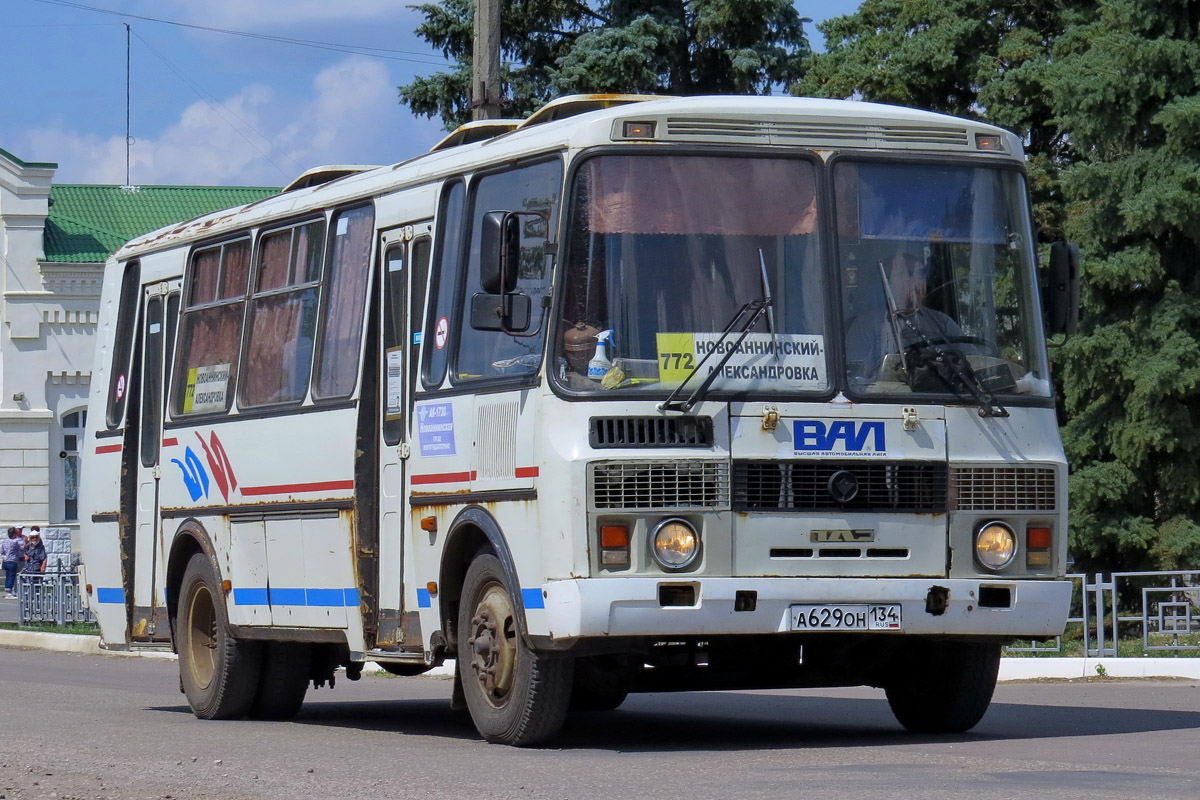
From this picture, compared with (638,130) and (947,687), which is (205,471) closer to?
(638,130)

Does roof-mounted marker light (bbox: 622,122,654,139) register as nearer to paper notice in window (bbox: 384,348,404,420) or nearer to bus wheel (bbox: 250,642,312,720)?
paper notice in window (bbox: 384,348,404,420)

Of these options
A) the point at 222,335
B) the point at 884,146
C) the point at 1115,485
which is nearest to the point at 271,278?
the point at 222,335

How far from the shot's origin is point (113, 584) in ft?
50.8

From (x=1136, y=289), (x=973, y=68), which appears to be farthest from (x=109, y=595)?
(x=973, y=68)

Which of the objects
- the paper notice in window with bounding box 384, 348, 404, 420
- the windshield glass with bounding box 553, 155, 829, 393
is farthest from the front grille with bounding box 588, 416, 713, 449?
the paper notice in window with bounding box 384, 348, 404, 420

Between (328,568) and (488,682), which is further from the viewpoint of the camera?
(328,568)

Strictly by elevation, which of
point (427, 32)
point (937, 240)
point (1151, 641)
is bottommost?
point (1151, 641)

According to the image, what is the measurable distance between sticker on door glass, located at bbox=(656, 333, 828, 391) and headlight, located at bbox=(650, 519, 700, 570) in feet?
2.14

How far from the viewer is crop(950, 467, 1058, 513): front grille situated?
10.4 meters

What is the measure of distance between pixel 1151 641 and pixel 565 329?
10.4 m

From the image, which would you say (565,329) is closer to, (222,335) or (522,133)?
(522,133)

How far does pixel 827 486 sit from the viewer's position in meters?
10.3

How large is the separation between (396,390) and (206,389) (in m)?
2.86

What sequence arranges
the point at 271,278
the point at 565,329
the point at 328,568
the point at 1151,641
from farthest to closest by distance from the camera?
the point at 1151,641
the point at 271,278
the point at 328,568
the point at 565,329
